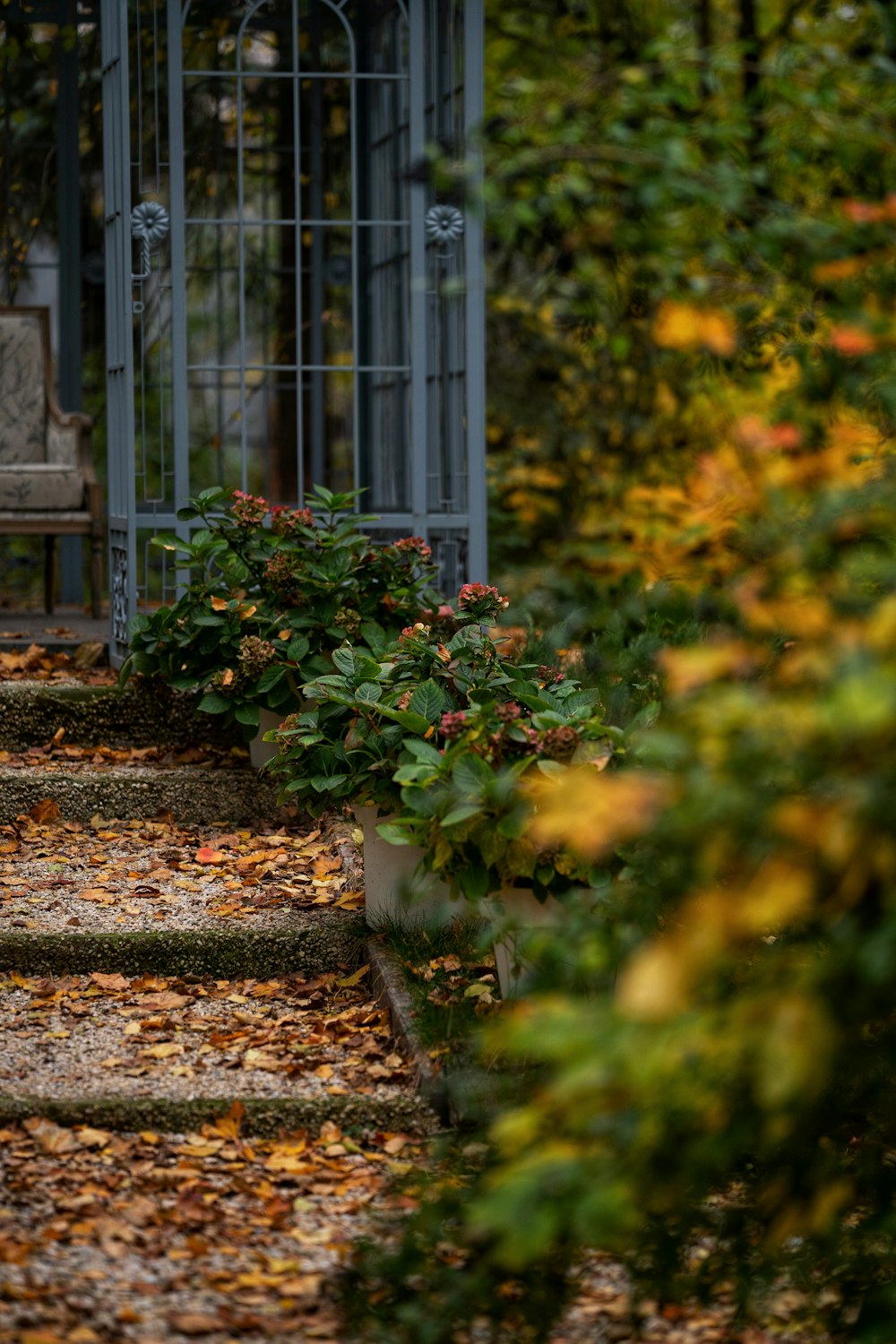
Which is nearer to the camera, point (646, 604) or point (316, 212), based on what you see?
point (646, 604)

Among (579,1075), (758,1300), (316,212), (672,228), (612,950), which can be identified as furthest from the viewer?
(316,212)

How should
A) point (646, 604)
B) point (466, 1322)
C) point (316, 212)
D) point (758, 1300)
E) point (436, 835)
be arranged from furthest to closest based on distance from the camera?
point (316, 212)
point (646, 604)
point (436, 835)
point (758, 1300)
point (466, 1322)

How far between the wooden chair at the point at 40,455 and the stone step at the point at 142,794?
1737mm

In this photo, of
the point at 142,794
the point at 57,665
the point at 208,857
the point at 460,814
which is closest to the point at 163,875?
the point at 208,857

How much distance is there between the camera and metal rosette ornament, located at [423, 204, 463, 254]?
4.61 meters

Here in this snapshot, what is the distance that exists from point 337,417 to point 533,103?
14.6ft

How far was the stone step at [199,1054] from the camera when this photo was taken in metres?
2.43

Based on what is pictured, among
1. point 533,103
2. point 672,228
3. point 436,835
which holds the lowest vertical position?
point 436,835

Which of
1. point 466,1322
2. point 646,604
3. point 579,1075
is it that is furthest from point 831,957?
point 646,604

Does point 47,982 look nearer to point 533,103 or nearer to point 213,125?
point 533,103

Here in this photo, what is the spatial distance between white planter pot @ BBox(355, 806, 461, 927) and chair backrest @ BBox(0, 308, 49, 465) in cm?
372

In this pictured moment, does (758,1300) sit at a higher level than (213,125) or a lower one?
lower

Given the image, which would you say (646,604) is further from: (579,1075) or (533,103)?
(579,1075)

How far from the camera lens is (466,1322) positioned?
65.2 inches
